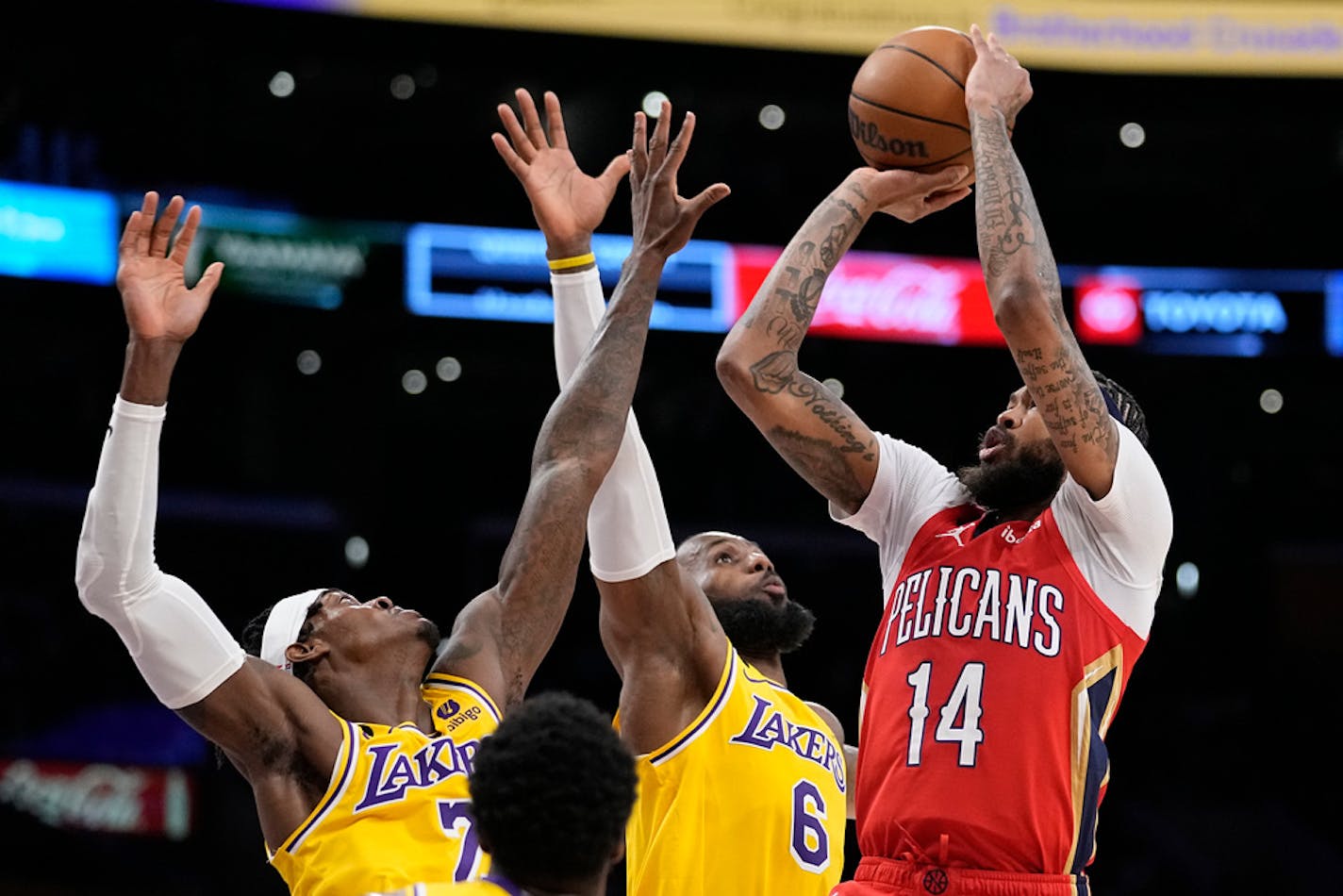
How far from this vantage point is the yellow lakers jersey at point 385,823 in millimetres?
3561

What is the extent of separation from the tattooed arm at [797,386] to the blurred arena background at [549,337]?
9.11 meters

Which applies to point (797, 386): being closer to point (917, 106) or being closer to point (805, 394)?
point (805, 394)

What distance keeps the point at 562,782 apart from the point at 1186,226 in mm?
15091

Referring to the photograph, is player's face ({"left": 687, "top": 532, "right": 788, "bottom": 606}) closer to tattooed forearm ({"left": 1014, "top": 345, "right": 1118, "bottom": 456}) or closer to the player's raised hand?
tattooed forearm ({"left": 1014, "top": 345, "right": 1118, "bottom": 456})

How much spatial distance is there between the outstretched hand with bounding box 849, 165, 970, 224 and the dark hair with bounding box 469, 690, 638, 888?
6.04 ft

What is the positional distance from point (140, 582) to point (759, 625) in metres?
1.91

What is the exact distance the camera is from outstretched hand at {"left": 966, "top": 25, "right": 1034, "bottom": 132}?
12.5 feet

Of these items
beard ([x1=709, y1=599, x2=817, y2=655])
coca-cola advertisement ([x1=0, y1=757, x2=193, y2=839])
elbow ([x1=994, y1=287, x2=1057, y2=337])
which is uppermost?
elbow ([x1=994, y1=287, x2=1057, y2=337])

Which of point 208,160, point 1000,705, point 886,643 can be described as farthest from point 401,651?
point 208,160

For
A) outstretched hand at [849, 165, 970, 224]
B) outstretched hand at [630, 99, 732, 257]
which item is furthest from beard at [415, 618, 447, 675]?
outstretched hand at [849, 165, 970, 224]

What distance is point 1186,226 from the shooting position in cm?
1641

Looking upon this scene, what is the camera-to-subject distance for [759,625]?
15.5 feet

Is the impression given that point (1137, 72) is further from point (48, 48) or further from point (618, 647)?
point (618, 647)

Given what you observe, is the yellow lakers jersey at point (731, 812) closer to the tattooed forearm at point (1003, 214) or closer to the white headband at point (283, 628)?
the white headband at point (283, 628)
